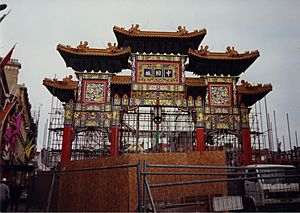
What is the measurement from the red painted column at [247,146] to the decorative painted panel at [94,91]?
9.78 meters

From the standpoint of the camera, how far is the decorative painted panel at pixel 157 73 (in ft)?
67.4

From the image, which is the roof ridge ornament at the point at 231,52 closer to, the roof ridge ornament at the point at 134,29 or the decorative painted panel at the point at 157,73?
the decorative painted panel at the point at 157,73

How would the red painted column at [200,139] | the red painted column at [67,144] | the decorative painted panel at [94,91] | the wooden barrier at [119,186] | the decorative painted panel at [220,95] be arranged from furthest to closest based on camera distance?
the decorative painted panel at [220,95] → the decorative painted panel at [94,91] → the red painted column at [200,139] → the red painted column at [67,144] → the wooden barrier at [119,186]

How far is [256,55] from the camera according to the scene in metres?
21.1

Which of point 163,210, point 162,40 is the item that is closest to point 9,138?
point 162,40

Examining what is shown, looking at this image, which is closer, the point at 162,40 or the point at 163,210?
the point at 163,210

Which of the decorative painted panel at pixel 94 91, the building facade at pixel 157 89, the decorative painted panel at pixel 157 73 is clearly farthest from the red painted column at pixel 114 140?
the decorative painted panel at pixel 157 73

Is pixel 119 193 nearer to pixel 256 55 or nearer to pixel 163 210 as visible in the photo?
pixel 163 210

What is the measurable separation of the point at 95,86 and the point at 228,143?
40.0 ft

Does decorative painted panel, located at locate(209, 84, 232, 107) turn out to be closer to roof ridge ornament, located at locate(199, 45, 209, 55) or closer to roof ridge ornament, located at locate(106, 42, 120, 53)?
roof ridge ornament, located at locate(199, 45, 209, 55)

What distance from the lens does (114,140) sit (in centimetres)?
1912

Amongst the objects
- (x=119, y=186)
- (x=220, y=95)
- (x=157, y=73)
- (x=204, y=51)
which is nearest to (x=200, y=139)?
(x=220, y=95)

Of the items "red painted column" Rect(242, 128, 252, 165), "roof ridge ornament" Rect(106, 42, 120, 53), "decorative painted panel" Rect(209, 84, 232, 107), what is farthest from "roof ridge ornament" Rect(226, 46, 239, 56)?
"roof ridge ornament" Rect(106, 42, 120, 53)

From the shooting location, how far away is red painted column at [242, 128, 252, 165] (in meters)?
19.4
